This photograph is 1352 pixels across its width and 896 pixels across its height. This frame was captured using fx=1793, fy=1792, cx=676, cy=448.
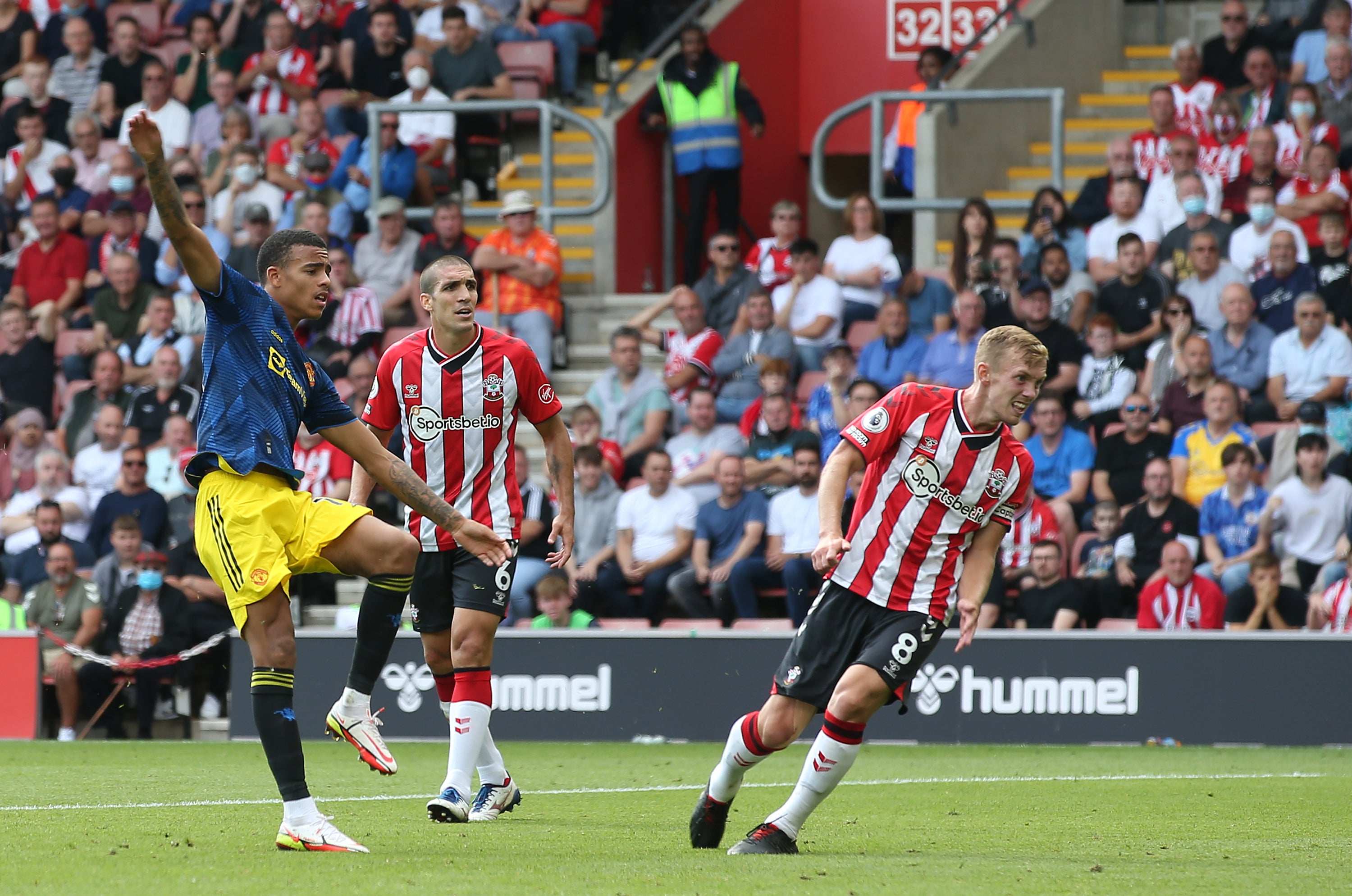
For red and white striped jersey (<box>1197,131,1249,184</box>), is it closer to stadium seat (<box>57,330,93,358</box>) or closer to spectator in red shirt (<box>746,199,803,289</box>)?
spectator in red shirt (<box>746,199,803,289</box>)

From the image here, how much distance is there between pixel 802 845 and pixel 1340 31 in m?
11.6

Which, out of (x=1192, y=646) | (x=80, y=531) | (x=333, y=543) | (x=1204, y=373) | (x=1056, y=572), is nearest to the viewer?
(x=333, y=543)

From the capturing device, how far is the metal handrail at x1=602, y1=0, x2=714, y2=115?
17.6 m

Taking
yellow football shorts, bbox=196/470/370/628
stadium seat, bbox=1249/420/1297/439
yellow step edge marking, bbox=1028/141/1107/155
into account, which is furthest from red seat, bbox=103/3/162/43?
yellow football shorts, bbox=196/470/370/628

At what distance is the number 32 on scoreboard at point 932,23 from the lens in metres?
18.9

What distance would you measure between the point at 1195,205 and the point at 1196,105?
6.36 ft

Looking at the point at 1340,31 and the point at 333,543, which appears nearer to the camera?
the point at 333,543

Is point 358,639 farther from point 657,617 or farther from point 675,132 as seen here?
point 675,132

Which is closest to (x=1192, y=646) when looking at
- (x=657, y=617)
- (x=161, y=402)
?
(x=657, y=617)

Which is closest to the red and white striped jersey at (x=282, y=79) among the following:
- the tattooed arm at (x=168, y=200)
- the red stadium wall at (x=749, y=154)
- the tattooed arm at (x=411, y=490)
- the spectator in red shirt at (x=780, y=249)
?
the red stadium wall at (x=749, y=154)

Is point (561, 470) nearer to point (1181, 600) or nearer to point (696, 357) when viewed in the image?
point (1181, 600)

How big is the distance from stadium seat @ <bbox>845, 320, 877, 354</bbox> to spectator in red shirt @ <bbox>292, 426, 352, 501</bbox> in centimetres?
433

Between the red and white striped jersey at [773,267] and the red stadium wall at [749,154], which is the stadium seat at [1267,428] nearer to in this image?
the red and white striped jersey at [773,267]

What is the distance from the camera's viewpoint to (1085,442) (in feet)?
44.0
